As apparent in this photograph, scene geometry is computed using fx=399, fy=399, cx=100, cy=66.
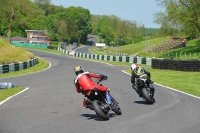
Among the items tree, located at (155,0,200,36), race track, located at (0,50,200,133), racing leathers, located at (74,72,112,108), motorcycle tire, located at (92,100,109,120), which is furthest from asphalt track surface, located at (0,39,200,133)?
tree, located at (155,0,200,36)

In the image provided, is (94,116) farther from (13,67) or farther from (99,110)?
(13,67)

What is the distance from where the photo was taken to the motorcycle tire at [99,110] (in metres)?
10.1

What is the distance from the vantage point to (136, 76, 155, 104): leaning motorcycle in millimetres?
13188

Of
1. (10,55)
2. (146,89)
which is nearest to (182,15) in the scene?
(10,55)

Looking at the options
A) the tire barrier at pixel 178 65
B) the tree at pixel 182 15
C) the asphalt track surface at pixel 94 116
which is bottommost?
the asphalt track surface at pixel 94 116

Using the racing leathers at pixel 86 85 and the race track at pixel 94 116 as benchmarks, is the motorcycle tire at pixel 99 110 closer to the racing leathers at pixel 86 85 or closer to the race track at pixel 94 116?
the race track at pixel 94 116

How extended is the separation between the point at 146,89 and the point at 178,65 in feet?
63.8

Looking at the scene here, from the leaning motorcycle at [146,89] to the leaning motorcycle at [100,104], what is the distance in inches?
94.5

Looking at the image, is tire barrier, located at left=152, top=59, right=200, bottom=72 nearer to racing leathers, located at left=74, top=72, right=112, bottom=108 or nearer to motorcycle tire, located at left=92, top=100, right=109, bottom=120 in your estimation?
racing leathers, located at left=74, top=72, right=112, bottom=108

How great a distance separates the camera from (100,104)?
416 inches

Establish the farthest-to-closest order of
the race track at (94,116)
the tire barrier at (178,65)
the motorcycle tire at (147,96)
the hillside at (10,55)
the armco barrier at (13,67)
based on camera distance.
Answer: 1. the hillside at (10,55)
2. the armco barrier at (13,67)
3. the tire barrier at (178,65)
4. the motorcycle tire at (147,96)
5. the race track at (94,116)

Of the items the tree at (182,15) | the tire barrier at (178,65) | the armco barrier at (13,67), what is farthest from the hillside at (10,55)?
the tree at (182,15)

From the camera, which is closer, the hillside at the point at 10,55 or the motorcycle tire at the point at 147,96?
the motorcycle tire at the point at 147,96

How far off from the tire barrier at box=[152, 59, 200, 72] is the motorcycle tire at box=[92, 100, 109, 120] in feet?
69.4
